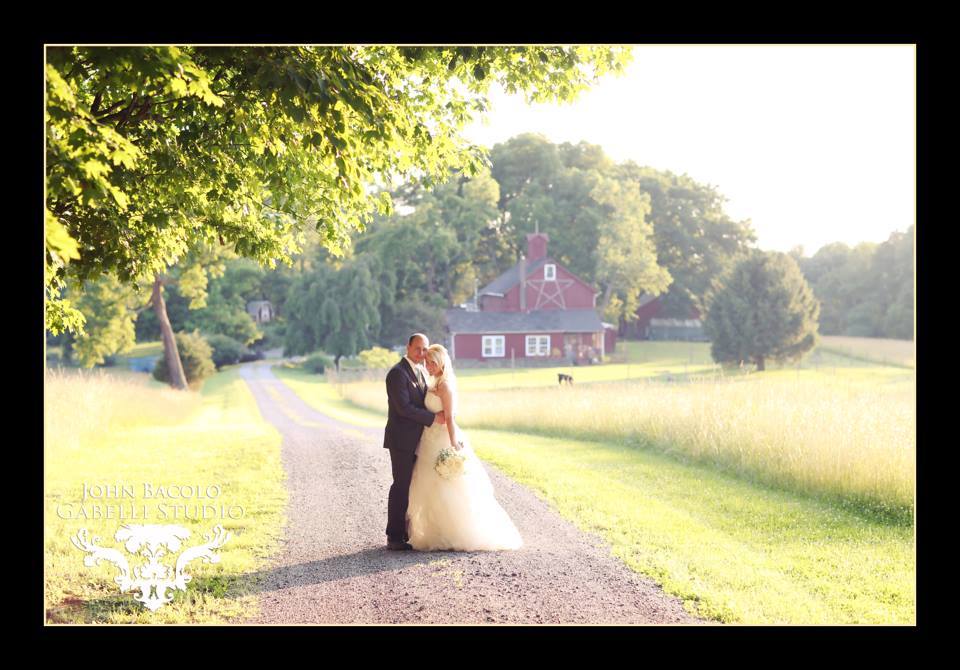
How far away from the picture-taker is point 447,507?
674cm

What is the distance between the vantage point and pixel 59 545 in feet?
22.3

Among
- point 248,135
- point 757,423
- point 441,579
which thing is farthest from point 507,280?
point 441,579

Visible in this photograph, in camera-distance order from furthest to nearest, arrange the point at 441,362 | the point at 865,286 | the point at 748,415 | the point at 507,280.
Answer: the point at 507,280 < the point at 748,415 < the point at 865,286 < the point at 441,362

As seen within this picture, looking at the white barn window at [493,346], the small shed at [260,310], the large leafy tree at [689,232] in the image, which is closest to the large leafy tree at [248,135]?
the large leafy tree at [689,232]

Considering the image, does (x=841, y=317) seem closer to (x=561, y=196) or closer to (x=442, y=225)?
(x=561, y=196)

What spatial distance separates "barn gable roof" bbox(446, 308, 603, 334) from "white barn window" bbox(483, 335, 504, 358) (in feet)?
0.59

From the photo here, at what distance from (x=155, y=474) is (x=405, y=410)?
13.0 feet

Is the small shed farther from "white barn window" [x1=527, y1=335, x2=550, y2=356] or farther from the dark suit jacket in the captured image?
the dark suit jacket

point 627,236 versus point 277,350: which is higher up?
point 627,236

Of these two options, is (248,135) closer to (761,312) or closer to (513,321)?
(761,312)
